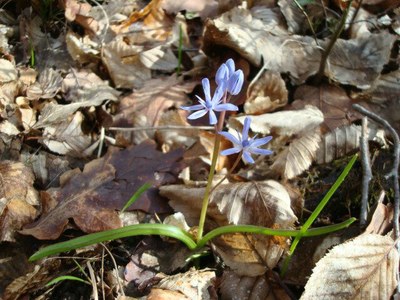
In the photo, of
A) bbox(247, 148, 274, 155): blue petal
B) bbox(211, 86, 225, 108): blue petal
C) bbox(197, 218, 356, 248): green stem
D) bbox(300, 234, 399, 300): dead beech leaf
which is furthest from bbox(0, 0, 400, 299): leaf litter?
bbox(211, 86, 225, 108): blue petal

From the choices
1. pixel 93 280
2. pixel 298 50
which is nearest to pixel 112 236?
pixel 93 280

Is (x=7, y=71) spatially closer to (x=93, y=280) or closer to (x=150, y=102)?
(x=150, y=102)

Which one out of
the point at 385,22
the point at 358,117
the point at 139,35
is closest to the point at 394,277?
the point at 358,117

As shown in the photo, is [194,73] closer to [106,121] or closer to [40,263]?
[106,121]

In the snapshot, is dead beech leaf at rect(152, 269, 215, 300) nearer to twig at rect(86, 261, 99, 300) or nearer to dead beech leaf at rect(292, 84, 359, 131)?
twig at rect(86, 261, 99, 300)

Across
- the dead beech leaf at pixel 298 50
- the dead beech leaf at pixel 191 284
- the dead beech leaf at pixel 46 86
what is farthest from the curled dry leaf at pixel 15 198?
the dead beech leaf at pixel 298 50
